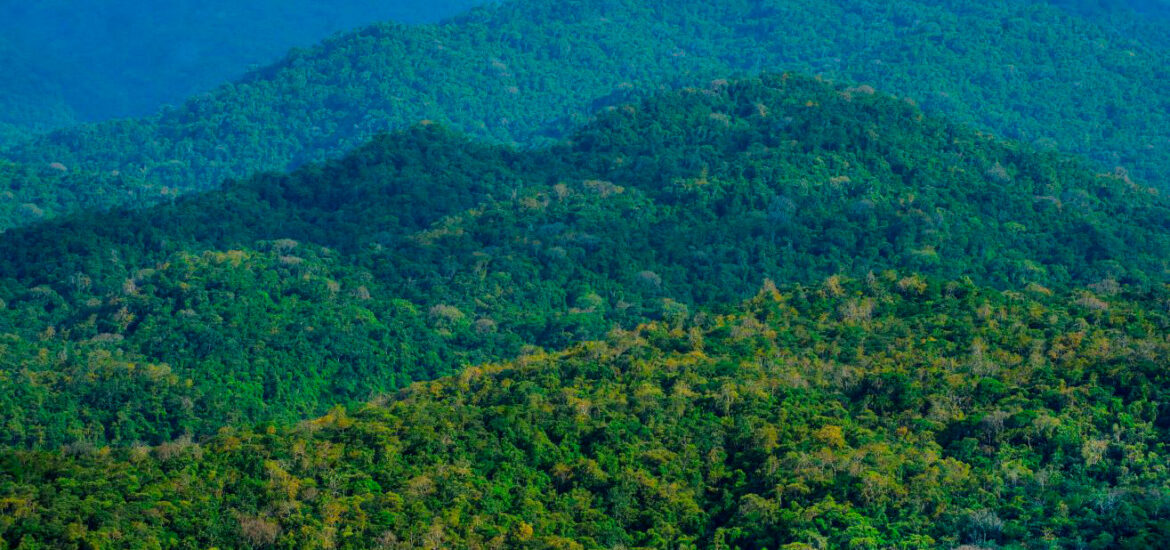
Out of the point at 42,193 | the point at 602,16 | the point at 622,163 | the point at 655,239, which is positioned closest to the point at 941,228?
the point at 655,239

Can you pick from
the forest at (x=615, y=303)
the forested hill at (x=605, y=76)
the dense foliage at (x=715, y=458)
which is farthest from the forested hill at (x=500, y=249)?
the forested hill at (x=605, y=76)

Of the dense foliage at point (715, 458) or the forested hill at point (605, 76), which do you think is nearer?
the dense foliage at point (715, 458)

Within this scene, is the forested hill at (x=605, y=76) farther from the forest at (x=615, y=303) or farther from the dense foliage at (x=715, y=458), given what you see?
the dense foliage at (x=715, y=458)

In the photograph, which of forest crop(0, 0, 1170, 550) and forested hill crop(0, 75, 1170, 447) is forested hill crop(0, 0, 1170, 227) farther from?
forested hill crop(0, 75, 1170, 447)

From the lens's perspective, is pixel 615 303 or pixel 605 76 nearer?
pixel 615 303

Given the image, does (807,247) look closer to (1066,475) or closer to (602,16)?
(1066,475)

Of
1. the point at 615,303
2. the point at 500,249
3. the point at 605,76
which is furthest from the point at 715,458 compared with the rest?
the point at 605,76

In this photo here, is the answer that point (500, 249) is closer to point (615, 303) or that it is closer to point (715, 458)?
point (615, 303)
